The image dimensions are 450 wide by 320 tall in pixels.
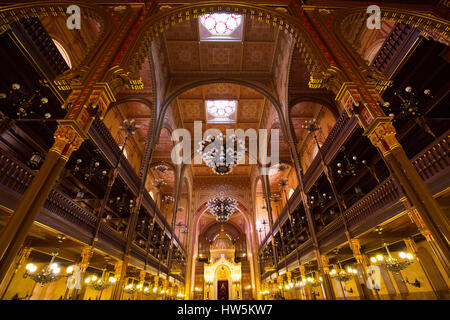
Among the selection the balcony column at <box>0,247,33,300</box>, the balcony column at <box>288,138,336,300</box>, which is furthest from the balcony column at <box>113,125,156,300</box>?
the balcony column at <box>288,138,336,300</box>

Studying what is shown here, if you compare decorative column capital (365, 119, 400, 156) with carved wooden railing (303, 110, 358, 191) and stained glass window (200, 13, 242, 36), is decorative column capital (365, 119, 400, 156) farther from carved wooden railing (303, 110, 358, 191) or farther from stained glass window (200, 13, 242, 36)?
stained glass window (200, 13, 242, 36)

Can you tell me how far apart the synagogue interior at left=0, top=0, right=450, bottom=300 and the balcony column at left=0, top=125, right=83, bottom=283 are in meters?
0.02

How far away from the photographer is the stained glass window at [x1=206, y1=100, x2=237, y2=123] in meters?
19.3

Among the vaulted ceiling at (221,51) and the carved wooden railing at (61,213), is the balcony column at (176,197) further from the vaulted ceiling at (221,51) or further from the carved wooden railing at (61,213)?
the vaulted ceiling at (221,51)

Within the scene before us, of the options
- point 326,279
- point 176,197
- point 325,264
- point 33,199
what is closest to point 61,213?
point 33,199

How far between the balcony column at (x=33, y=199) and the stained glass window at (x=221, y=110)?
15.2 m

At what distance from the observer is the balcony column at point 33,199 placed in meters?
3.39

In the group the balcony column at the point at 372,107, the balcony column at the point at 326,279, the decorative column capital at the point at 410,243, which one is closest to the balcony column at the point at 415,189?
the balcony column at the point at 372,107

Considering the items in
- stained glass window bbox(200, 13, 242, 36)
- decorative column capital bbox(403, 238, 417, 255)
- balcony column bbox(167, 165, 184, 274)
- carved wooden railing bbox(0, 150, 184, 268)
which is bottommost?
decorative column capital bbox(403, 238, 417, 255)

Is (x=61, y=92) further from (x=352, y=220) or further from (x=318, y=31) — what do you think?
(x=352, y=220)

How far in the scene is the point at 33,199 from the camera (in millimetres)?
3869

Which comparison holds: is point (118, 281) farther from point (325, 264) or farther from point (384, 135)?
point (384, 135)

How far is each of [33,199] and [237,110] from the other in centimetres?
1717
